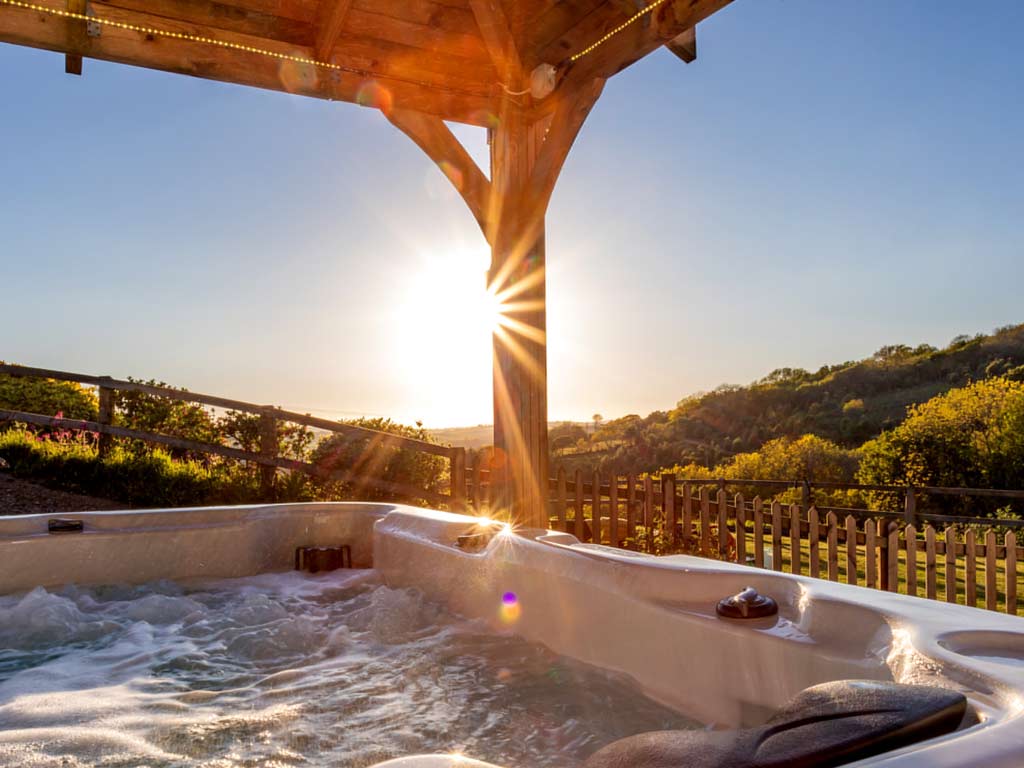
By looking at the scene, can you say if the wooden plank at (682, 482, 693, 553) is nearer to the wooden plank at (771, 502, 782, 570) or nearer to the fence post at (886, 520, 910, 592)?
the wooden plank at (771, 502, 782, 570)

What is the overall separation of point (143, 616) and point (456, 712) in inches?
59.1

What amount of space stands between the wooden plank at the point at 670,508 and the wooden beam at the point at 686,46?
2.84 m

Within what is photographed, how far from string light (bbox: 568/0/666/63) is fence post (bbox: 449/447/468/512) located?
10.8ft

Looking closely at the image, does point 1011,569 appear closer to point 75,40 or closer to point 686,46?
point 686,46

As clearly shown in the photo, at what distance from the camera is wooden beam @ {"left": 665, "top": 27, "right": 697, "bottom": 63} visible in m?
3.34

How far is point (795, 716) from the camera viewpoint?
90 cm

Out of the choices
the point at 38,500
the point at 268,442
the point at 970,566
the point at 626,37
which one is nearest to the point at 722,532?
the point at 970,566

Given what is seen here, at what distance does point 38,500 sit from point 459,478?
3439mm

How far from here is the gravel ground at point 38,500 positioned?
5.80 metres

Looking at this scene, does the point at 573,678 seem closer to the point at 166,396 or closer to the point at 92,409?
the point at 166,396

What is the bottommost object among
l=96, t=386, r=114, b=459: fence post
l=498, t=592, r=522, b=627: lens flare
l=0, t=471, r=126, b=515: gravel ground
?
l=498, t=592, r=522, b=627: lens flare

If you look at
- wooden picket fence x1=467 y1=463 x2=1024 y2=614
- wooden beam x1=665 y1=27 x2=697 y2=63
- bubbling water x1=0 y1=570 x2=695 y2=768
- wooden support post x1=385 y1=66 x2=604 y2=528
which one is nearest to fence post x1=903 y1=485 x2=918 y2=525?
wooden picket fence x1=467 y1=463 x2=1024 y2=614

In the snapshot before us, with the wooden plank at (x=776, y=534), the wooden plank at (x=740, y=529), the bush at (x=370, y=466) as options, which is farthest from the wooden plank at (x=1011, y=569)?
the bush at (x=370, y=466)

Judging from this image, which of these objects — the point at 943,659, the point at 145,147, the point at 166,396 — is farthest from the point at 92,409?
the point at 943,659
